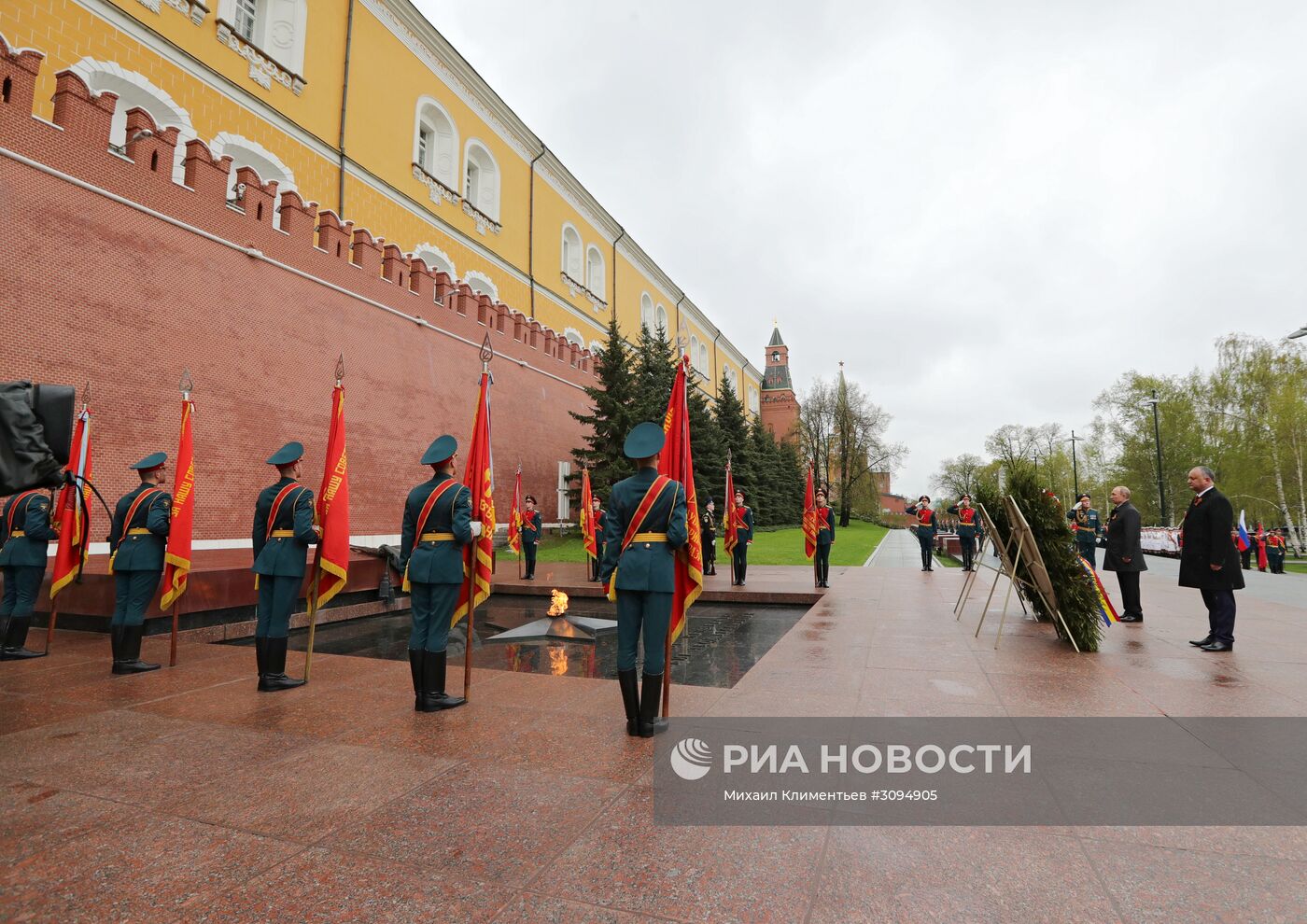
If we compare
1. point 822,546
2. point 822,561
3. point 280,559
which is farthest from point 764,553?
point 280,559

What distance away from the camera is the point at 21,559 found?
6102 mm

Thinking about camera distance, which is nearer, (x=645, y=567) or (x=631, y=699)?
(x=631, y=699)

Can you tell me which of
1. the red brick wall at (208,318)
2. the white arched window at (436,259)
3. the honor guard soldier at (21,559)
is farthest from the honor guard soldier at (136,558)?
the white arched window at (436,259)

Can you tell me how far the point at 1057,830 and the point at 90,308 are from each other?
46.7ft

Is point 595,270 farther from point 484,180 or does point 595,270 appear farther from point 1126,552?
point 1126,552

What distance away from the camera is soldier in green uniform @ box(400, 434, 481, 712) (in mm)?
4434

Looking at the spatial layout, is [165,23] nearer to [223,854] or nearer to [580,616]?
[580,616]

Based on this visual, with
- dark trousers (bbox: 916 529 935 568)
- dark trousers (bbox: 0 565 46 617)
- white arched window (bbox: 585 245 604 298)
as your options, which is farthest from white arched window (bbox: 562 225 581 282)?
dark trousers (bbox: 0 565 46 617)

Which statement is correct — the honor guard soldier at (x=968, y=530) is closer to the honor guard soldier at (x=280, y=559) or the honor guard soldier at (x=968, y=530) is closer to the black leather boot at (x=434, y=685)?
the black leather boot at (x=434, y=685)

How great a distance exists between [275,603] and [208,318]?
10125 mm

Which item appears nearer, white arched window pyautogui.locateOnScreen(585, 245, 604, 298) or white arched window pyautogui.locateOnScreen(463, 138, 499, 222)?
white arched window pyautogui.locateOnScreen(463, 138, 499, 222)

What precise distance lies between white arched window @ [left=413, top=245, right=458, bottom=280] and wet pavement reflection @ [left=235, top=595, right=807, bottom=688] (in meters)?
15.8

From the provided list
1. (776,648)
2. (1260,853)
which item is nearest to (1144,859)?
(1260,853)

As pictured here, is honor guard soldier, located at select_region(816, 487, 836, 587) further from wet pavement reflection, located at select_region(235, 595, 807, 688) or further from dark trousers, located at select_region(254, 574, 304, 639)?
dark trousers, located at select_region(254, 574, 304, 639)
